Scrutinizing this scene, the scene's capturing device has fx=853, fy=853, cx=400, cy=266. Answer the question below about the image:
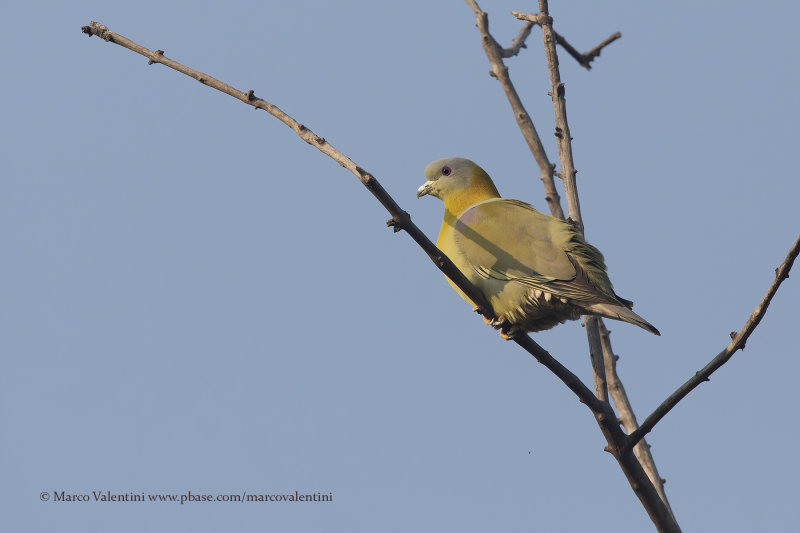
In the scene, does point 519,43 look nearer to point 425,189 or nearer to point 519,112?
point 519,112

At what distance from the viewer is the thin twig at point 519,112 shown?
6562 mm

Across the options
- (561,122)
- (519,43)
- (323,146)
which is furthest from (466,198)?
(323,146)

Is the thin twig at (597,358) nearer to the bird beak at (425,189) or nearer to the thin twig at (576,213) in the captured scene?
the thin twig at (576,213)

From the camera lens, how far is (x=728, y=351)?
4113mm

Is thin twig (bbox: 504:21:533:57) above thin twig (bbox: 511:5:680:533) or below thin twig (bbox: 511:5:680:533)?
above

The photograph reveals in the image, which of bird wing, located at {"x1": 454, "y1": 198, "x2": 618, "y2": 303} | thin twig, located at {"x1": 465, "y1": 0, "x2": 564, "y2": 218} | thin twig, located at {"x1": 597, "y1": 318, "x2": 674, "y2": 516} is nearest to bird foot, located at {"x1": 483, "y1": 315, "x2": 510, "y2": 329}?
bird wing, located at {"x1": 454, "y1": 198, "x2": 618, "y2": 303}

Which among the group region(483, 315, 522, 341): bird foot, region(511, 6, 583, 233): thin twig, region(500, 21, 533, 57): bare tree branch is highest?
region(500, 21, 533, 57): bare tree branch

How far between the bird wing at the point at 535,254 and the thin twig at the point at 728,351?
108 centimetres

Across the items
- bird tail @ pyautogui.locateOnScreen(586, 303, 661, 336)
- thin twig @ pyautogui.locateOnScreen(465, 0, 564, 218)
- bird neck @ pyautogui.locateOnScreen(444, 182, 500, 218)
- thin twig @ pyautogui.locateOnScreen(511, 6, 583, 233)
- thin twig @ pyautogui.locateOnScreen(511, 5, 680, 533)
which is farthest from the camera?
bird neck @ pyautogui.locateOnScreen(444, 182, 500, 218)

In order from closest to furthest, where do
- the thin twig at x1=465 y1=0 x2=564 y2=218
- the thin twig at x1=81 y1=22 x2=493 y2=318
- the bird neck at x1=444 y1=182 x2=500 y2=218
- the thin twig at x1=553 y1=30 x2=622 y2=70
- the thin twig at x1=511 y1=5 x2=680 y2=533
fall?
the thin twig at x1=81 y1=22 x2=493 y2=318 → the thin twig at x1=511 y1=5 x2=680 y2=533 → the thin twig at x1=465 y1=0 x2=564 y2=218 → the bird neck at x1=444 y1=182 x2=500 y2=218 → the thin twig at x1=553 y1=30 x2=622 y2=70

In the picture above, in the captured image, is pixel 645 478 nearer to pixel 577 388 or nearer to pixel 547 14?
pixel 577 388

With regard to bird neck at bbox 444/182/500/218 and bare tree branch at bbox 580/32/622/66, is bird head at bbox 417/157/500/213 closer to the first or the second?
bird neck at bbox 444/182/500/218

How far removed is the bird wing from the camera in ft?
18.5

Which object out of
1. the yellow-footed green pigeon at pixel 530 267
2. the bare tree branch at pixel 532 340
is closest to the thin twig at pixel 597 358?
the yellow-footed green pigeon at pixel 530 267
